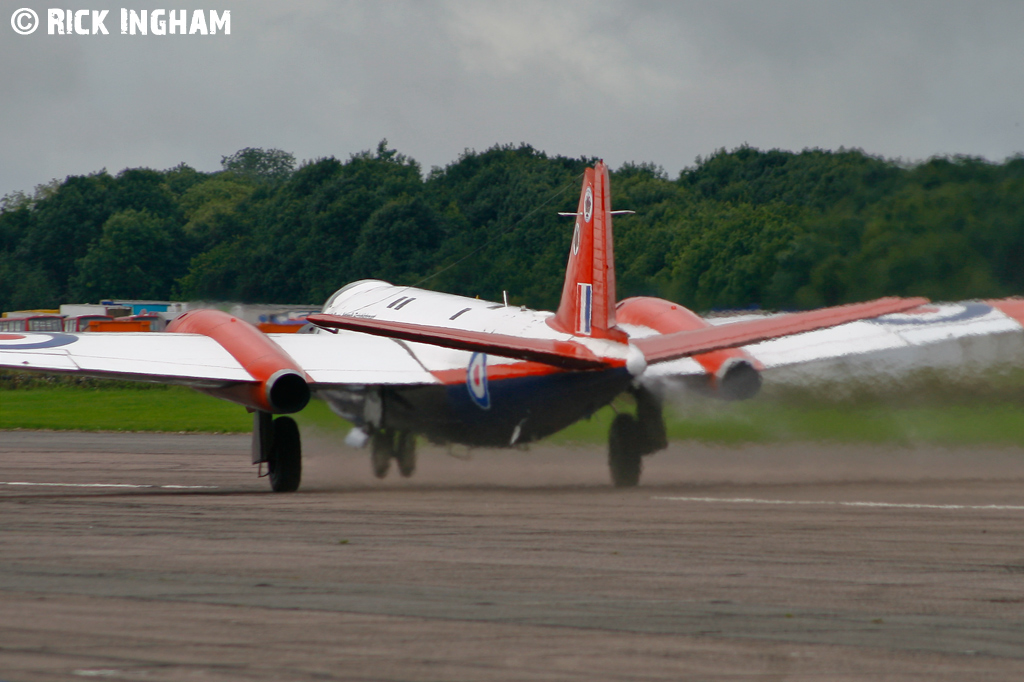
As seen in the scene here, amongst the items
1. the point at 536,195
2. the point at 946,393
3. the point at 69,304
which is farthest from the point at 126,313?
the point at 946,393

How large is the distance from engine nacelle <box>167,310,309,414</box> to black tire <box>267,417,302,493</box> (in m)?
0.88

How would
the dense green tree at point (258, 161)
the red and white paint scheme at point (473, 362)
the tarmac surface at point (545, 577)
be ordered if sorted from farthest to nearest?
the dense green tree at point (258, 161) → the red and white paint scheme at point (473, 362) → the tarmac surface at point (545, 577)

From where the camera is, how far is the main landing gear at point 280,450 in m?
18.3

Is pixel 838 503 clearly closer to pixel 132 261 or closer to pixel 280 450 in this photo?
pixel 280 450

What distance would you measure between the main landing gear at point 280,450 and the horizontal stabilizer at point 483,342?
3285mm

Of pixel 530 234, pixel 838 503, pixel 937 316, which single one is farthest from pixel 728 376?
pixel 530 234

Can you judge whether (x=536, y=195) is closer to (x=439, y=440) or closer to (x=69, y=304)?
(x=69, y=304)

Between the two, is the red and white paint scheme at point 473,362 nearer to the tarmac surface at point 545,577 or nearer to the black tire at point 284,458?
the black tire at point 284,458

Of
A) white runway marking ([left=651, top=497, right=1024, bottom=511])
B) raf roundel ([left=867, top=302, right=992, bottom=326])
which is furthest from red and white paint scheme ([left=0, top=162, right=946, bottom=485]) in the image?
white runway marking ([left=651, top=497, right=1024, bottom=511])

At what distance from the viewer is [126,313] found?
58.9 m

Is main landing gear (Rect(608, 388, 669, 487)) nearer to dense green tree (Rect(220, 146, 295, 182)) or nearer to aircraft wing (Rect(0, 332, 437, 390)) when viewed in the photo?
aircraft wing (Rect(0, 332, 437, 390))

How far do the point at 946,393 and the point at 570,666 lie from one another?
1217 cm

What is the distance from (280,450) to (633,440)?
5145mm

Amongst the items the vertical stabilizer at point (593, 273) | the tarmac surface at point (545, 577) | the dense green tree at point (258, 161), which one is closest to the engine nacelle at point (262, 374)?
the tarmac surface at point (545, 577)
